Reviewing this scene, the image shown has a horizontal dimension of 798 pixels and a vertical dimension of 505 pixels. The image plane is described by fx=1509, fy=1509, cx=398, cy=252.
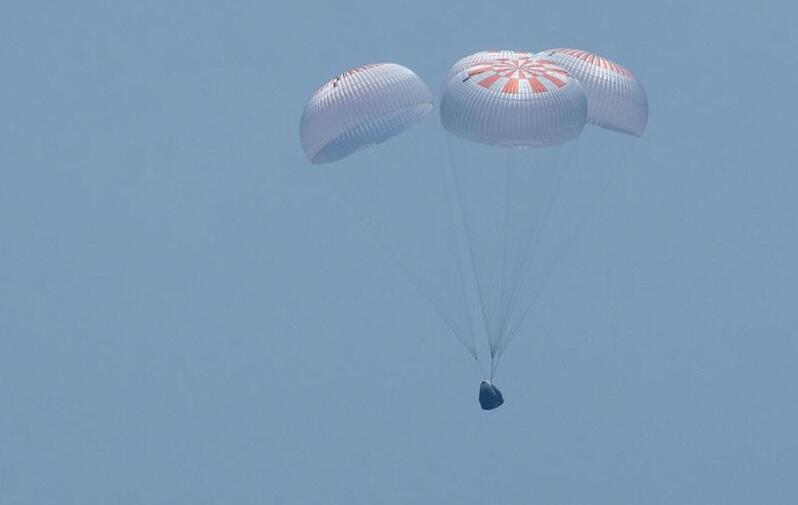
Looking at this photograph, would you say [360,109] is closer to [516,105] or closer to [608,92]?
[516,105]

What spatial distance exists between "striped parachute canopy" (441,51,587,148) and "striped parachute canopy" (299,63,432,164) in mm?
1106

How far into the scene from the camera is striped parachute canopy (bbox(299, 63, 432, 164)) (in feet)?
115

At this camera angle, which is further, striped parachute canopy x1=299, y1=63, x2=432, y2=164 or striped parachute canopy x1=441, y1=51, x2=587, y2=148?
striped parachute canopy x1=299, y1=63, x2=432, y2=164

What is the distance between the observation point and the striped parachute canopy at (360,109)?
35.2 meters

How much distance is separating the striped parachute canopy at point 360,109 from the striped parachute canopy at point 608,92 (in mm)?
3568

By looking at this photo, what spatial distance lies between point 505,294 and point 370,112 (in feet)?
19.1

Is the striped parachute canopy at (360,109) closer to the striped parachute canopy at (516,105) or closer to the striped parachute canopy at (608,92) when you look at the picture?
the striped parachute canopy at (516,105)

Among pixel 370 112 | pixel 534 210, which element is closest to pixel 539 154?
pixel 534 210

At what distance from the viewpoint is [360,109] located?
35.1 m

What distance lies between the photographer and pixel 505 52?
36.8m

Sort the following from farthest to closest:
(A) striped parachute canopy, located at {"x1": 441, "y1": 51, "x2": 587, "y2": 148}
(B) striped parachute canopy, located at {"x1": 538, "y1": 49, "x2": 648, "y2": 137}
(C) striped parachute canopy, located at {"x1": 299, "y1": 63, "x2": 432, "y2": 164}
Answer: (B) striped parachute canopy, located at {"x1": 538, "y1": 49, "x2": 648, "y2": 137}, (C) striped parachute canopy, located at {"x1": 299, "y1": 63, "x2": 432, "y2": 164}, (A) striped parachute canopy, located at {"x1": 441, "y1": 51, "x2": 587, "y2": 148}

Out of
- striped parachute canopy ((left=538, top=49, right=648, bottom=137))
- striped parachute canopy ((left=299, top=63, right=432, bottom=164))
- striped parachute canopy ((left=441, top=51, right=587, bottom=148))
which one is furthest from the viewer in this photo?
striped parachute canopy ((left=538, top=49, right=648, bottom=137))

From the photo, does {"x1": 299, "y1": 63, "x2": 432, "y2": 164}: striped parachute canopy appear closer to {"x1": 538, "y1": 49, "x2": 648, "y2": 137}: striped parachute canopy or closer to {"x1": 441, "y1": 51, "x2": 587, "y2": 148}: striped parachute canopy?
{"x1": 441, "y1": 51, "x2": 587, "y2": 148}: striped parachute canopy

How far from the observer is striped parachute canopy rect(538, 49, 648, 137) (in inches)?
1432
